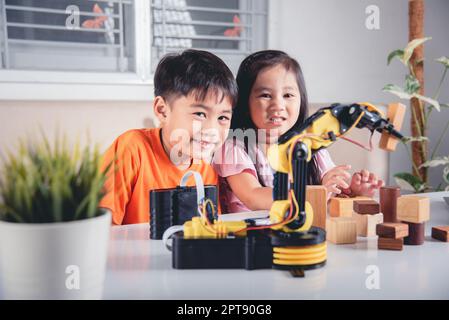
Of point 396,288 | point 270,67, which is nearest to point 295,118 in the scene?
point 270,67

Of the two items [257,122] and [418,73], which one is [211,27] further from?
[257,122]

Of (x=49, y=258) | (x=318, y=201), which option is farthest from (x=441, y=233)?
(x=49, y=258)

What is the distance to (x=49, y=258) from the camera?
39 cm

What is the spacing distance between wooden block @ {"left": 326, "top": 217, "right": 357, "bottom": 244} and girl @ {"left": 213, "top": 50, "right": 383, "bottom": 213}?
42 centimetres

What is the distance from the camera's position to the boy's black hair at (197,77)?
3.40 feet

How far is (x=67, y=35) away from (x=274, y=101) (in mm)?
1370

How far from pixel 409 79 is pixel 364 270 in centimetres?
191

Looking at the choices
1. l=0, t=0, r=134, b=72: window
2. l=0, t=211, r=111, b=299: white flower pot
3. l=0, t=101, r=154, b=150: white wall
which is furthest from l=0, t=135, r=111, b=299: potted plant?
l=0, t=0, r=134, b=72: window

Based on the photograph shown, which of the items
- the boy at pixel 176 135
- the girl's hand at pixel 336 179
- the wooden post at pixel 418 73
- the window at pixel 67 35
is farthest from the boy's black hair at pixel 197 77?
the wooden post at pixel 418 73

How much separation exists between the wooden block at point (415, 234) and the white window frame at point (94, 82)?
1.59 m

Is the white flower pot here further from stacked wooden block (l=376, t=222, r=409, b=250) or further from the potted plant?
stacked wooden block (l=376, t=222, r=409, b=250)

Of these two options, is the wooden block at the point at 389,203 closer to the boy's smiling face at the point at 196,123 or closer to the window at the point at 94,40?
the boy's smiling face at the point at 196,123

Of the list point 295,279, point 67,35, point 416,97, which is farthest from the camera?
point 416,97

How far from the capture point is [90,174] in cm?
41
